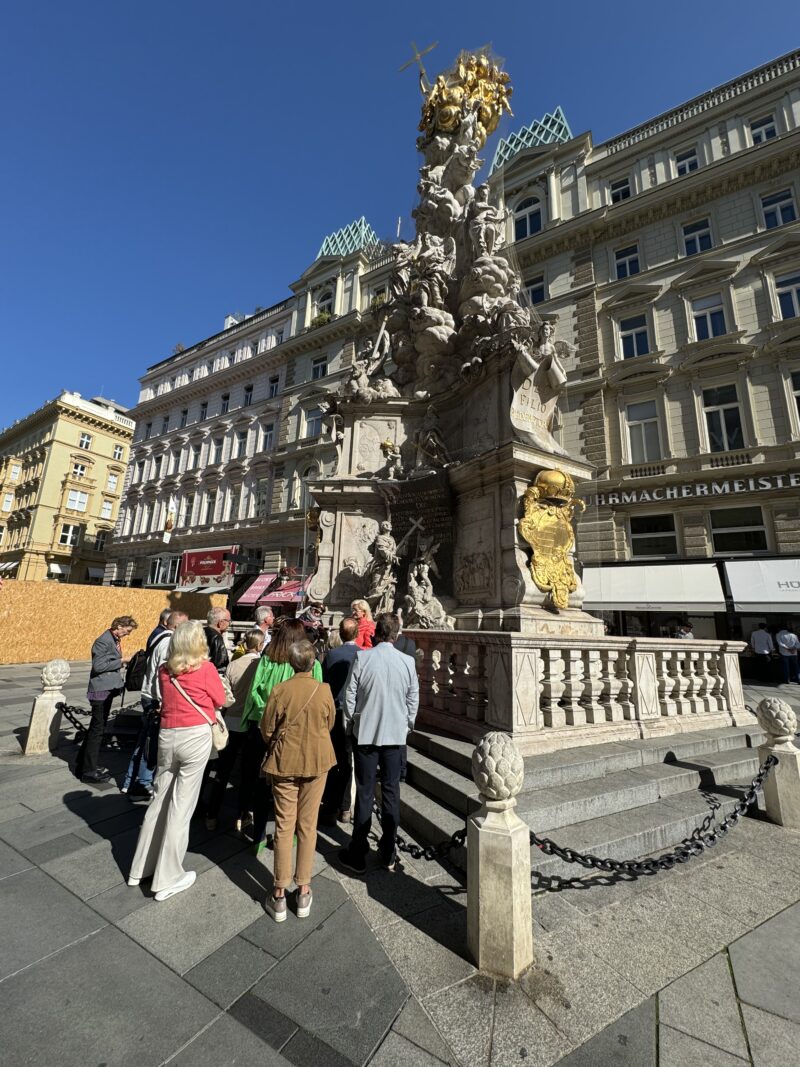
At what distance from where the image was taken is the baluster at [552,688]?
4.87 metres

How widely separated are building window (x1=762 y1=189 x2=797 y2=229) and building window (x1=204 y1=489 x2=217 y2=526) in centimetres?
3389

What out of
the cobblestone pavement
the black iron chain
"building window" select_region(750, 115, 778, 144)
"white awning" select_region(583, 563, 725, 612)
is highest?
"building window" select_region(750, 115, 778, 144)

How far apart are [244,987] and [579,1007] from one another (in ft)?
5.45

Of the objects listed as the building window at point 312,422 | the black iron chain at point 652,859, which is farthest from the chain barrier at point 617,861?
the building window at point 312,422

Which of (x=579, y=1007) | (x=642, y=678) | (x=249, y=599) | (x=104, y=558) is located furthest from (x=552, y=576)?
(x=104, y=558)

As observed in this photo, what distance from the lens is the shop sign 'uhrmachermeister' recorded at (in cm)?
1661

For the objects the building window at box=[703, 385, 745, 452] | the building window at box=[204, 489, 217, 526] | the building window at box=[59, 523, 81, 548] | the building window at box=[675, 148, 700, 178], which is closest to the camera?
the building window at box=[703, 385, 745, 452]

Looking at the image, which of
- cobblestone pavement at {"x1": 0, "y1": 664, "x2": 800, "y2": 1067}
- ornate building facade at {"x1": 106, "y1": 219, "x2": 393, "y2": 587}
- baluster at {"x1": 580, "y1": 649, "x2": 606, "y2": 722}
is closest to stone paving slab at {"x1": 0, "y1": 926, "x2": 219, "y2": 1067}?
cobblestone pavement at {"x1": 0, "y1": 664, "x2": 800, "y2": 1067}

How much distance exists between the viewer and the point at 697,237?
20.9 meters

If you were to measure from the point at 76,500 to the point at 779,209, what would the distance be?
57.0 meters

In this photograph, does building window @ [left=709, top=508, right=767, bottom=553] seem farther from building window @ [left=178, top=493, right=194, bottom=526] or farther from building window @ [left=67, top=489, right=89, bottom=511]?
building window @ [left=67, top=489, right=89, bottom=511]

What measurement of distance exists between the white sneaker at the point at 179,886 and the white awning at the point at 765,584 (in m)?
17.5

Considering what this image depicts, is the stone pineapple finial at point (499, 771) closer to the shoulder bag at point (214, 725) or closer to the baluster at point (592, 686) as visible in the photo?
the shoulder bag at point (214, 725)

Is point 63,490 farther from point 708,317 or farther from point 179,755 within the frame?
point 708,317
